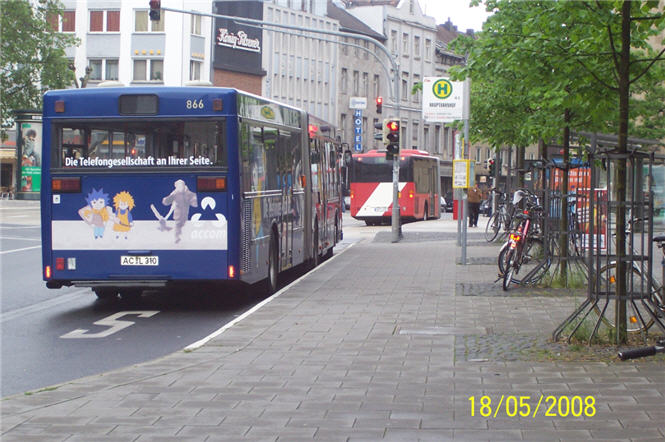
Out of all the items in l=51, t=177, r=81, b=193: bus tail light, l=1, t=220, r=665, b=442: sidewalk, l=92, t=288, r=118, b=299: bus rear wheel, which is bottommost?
l=92, t=288, r=118, b=299: bus rear wheel

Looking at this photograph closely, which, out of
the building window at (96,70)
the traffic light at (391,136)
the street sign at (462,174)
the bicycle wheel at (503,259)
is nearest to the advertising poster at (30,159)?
the building window at (96,70)

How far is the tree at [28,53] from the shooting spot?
63.4m

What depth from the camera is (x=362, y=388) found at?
8.16m

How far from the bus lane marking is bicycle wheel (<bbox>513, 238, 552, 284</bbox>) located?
17.6ft

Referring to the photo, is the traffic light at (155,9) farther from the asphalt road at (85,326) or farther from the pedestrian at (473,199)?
the pedestrian at (473,199)

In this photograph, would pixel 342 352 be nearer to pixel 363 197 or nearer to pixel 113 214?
pixel 113 214

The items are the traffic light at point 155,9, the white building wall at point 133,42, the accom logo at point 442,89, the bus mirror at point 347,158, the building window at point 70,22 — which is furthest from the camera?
the building window at point 70,22

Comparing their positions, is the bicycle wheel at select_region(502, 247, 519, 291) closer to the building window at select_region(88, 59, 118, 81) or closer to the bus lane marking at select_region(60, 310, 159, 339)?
the bus lane marking at select_region(60, 310, 159, 339)

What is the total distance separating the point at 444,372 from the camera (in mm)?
8859

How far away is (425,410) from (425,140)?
10434 cm
